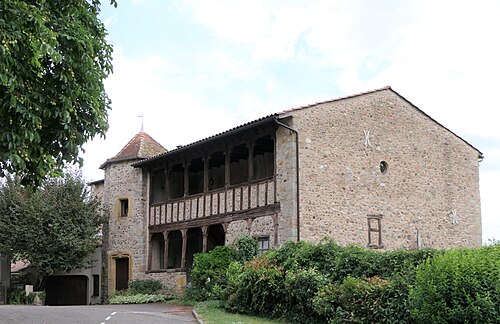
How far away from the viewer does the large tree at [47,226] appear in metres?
28.0

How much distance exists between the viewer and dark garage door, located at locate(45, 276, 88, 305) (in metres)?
31.7

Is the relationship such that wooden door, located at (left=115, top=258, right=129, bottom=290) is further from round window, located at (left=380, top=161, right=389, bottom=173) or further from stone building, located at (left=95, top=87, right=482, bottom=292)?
round window, located at (left=380, top=161, right=389, bottom=173)

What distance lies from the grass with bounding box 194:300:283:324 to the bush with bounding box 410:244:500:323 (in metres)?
5.45

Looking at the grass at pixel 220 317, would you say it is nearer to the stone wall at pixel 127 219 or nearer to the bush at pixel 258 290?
the bush at pixel 258 290

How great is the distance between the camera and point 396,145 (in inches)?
957

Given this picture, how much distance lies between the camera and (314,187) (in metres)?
21.8

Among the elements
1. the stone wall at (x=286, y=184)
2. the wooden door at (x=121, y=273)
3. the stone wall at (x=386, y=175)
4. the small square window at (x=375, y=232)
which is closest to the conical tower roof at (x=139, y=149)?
the wooden door at (x=121, y=273)

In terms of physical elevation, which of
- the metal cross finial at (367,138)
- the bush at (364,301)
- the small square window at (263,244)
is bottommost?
the bush at (364,301)

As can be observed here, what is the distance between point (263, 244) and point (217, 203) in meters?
3.27

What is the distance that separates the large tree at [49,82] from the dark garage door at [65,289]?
21.3m

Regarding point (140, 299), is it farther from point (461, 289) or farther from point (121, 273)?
point (461, 289)

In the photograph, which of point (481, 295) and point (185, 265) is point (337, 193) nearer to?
point (185, 265)

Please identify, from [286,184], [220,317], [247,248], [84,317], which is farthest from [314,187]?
[84,317]

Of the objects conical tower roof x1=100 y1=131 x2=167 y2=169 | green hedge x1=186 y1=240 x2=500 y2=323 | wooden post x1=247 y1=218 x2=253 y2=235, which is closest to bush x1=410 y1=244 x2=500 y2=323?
green hedge x1=186 y1=240 x2=500 y2=323
